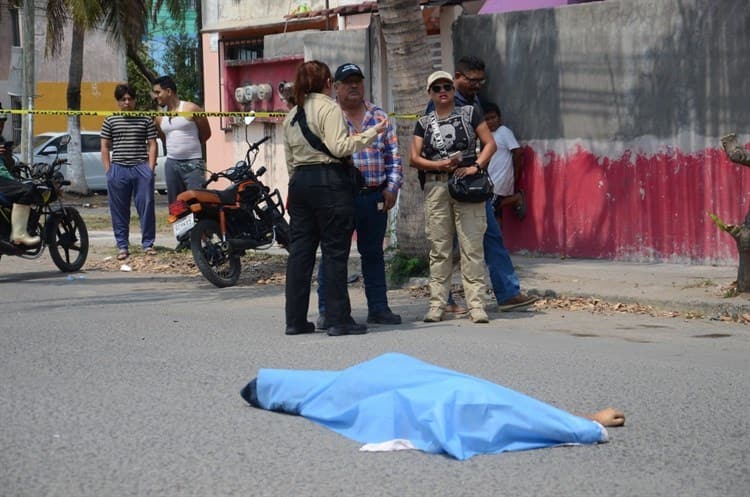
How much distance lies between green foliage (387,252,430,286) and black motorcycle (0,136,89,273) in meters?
3.80

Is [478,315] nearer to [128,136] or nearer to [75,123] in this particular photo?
[128,136]

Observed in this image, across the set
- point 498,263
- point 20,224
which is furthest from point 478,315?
point 20,224

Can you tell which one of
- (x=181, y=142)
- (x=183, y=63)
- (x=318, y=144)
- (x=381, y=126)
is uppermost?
(x=183, y=63)

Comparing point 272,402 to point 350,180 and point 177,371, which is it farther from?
point 350,180

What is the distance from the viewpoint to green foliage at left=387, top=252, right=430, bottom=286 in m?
12.1

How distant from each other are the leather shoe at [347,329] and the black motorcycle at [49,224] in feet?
17.9

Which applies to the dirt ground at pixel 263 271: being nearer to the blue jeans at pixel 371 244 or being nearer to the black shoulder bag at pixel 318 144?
the blue jeans at pixel 371 244

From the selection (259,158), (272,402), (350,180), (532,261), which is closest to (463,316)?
(350,180)

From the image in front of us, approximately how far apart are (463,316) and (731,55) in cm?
410

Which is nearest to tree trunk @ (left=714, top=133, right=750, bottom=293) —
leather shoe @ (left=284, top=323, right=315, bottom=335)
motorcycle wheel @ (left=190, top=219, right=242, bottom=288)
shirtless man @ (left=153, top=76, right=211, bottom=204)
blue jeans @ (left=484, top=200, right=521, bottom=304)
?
blue jeans @ (left=484, top=200, right=521, bottom=304)

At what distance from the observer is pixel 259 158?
18500 mm

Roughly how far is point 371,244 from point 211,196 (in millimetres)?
3337

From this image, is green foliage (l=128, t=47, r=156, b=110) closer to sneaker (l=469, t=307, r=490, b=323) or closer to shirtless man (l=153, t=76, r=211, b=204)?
shirtless man (l=153, t=76, r=211, b=204)

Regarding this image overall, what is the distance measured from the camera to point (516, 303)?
10375mm
